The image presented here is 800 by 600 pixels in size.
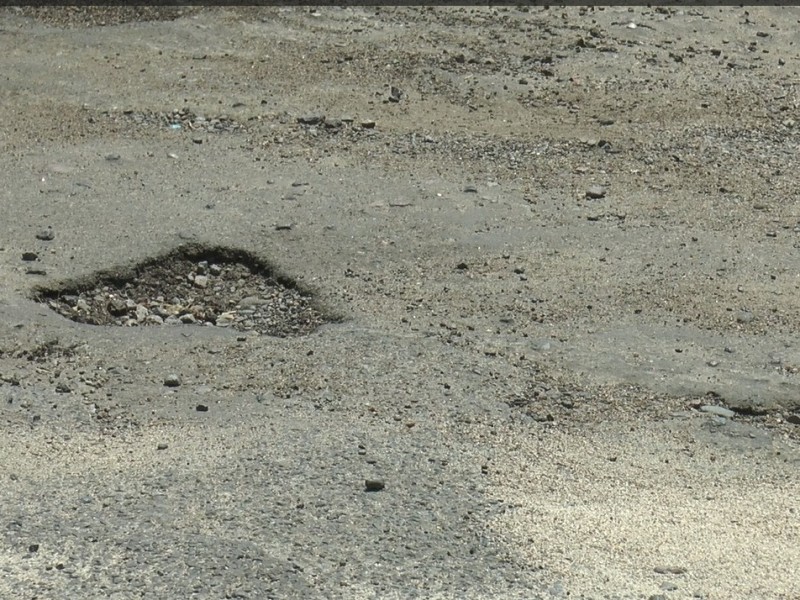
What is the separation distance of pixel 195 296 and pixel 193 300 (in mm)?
33

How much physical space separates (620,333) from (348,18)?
14.1ft

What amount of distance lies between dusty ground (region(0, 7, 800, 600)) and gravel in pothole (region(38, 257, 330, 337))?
0.02 meters

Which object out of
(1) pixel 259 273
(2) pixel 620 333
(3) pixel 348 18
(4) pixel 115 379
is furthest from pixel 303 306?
(3) pixel 348 18

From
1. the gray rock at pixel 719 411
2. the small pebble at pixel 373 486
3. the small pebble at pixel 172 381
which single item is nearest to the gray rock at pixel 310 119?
the small pebble at pixel 172 381

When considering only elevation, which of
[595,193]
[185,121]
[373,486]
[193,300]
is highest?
[185,121]

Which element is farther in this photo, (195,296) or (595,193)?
(595,193)

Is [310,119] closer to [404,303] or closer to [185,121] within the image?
[185,121]

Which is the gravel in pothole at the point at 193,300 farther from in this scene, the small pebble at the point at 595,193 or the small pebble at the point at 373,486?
the small pebble at the point at 595,193

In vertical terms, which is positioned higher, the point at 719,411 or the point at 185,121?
the point at 185,121

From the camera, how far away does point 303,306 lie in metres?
5.82

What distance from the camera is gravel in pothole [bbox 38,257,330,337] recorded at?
18.6 ft

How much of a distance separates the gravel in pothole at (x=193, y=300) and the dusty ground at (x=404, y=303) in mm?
23

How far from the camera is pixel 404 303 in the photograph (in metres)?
5.83

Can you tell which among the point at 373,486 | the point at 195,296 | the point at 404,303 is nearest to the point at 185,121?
the point at 195,296
